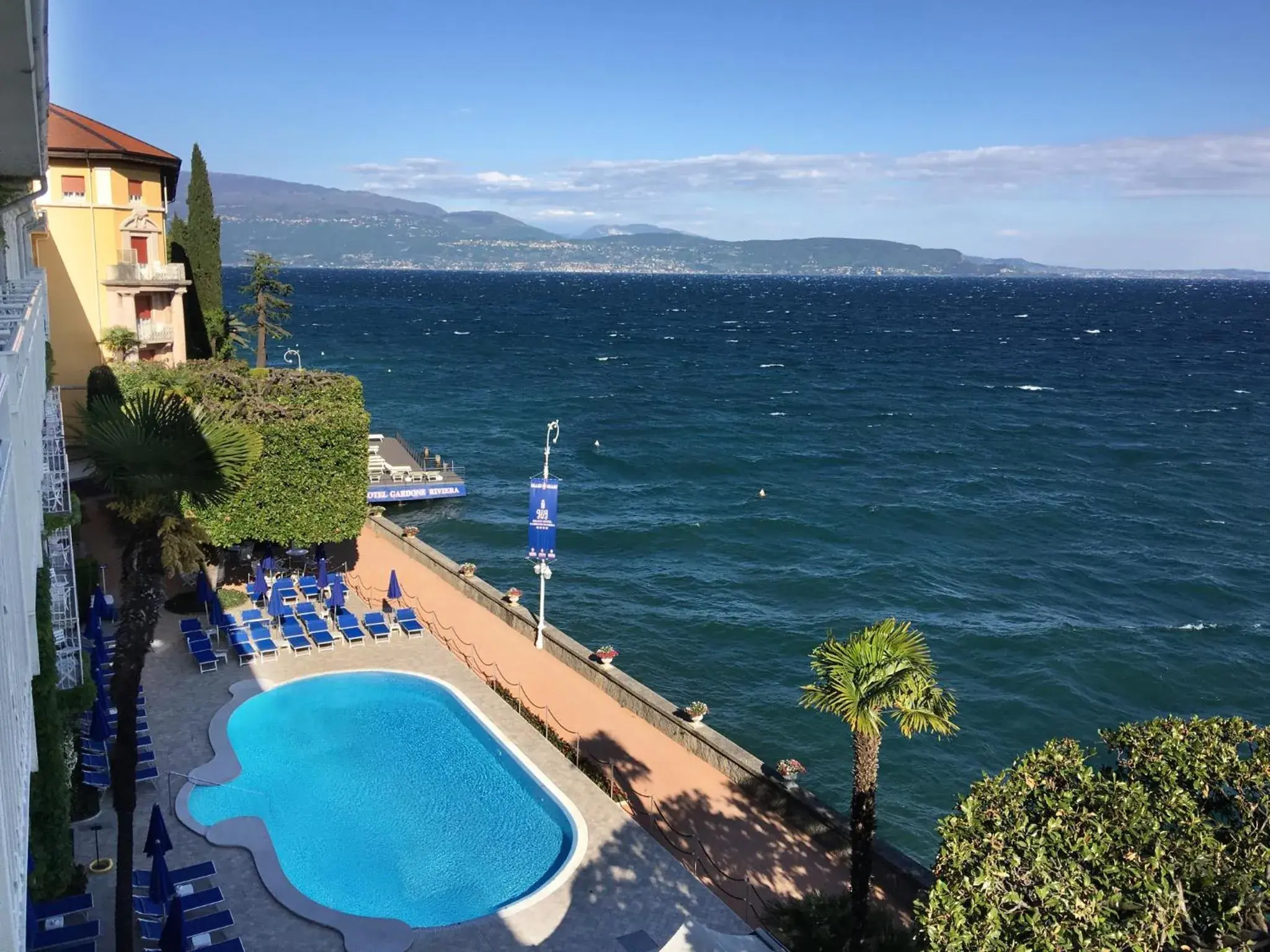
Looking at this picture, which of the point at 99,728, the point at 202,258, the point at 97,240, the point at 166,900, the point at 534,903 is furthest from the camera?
the point at 202,258

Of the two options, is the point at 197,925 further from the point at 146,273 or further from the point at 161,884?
the point at 146,273

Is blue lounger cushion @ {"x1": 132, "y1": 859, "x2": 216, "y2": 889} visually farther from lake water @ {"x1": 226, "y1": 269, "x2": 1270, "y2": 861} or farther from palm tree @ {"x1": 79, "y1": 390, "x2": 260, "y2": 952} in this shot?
lake water @ {"x1": 226, "y1": 269, "x2": 1270, "y2": 861}

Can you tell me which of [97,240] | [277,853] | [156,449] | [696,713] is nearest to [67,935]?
[277,853]

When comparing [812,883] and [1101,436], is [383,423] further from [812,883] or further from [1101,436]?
[812,883]

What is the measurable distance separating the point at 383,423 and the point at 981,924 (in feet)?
215

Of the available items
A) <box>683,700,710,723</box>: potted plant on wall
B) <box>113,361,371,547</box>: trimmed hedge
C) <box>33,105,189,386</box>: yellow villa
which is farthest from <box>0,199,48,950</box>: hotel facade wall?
<box>33,105,189,386</box>: yellow villa

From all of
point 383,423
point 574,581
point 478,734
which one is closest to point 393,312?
point 383,423

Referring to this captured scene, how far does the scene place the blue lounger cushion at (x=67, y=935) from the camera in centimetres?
1262

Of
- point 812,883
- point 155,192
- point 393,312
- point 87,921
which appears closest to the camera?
point 87,921

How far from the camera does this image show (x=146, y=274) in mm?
37500

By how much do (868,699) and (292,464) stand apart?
19.9 m

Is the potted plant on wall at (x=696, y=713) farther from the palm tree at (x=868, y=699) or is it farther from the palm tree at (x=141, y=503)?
the palm tree at (x=141, y=503)

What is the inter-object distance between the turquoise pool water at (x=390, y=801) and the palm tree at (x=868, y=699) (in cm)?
568

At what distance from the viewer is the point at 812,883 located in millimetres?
16969
